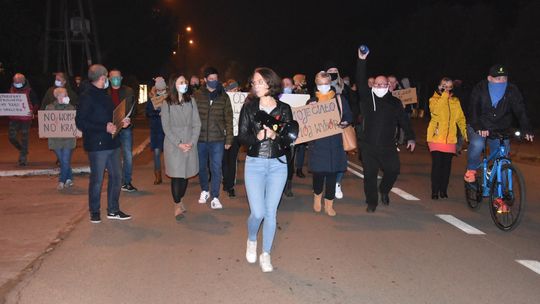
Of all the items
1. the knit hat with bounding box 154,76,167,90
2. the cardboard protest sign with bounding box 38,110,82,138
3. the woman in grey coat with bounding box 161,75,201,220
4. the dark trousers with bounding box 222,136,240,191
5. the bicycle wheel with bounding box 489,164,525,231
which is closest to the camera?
the bicycle wheel with bounding box 489,164,525,231

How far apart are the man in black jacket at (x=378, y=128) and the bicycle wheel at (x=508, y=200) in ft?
4.19

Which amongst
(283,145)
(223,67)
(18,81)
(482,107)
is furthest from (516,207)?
(223,67)

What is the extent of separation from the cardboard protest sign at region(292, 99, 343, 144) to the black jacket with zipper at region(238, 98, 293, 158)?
2117 mm

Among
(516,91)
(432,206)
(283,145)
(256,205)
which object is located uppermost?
(516,91)

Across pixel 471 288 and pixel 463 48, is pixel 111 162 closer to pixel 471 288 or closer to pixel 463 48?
pixel 471 288

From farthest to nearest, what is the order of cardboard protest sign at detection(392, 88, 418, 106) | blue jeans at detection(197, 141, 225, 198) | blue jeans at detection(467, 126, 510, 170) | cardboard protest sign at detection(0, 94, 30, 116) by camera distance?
1. cardboard protest sign at detection(392, 88, 418, 106)
2. cardboard protest sign at detection(0, 94, 30, 116)
3. blue jeans at detection(197, 141, 225, 198)
4. blue jeans at detection(467, 126, 510, 170)

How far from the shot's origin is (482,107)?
25.9 feet

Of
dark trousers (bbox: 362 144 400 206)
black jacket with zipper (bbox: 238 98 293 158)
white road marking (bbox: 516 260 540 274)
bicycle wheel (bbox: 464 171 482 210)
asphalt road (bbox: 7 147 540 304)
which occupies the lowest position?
asphalt road (bbox: 7 147 540 304)

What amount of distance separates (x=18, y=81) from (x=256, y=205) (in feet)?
29.4

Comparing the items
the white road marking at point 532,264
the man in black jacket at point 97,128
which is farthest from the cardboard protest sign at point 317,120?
the white road marking at point 532,264

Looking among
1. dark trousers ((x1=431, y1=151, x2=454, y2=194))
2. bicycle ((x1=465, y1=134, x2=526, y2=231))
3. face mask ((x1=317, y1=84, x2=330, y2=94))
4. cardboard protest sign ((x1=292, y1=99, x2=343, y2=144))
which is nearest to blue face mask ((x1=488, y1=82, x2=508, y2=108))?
bicycle ((x1=465, y1=134, x2=526, y2=231))

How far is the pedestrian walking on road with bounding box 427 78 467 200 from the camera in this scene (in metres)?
9.06

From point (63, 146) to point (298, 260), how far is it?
5.85 meters

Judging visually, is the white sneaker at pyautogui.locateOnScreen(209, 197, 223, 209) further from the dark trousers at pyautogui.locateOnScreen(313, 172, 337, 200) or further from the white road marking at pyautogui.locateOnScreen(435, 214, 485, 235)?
the white road marking at pyautogui.locateOnScreen(435, 214, 485, 235)
